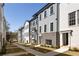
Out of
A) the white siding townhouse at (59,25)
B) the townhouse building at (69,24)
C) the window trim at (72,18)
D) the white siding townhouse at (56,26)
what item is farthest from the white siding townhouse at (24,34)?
the window trim at (72,18)

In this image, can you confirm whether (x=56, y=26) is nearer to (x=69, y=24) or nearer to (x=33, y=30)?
(x=69, y=24)

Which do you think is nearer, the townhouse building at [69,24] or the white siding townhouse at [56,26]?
the townhouse building at [69,24]

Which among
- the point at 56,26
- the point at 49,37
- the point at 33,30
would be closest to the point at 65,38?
the point at 56,26

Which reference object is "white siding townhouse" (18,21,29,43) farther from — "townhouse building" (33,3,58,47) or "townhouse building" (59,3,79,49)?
"townhouse building" (59,3,79,49)

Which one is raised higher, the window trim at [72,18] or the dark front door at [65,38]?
the window trim at [72,18]

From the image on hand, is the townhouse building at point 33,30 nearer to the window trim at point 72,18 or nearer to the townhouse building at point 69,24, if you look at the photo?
the townhouse building at point 69,24

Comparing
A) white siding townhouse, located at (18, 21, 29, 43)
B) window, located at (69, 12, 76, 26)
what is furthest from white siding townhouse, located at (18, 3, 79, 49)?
white siding townhouse, located at (18, 21, 29, 43)

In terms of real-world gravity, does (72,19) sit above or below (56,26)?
above

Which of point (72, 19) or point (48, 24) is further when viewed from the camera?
point (48, 24)

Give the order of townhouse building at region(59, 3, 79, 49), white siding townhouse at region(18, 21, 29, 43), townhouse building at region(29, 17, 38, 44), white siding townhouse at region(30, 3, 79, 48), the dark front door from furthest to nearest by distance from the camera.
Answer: white siding townhouse at region(18, 21, 29, 43) → townhouse building at region(29, 17, 38, 44) → the dark front door → white siding townhouse at region(30, 3, 79, 48) → townhouse building at region(59, 3, 79, 49)

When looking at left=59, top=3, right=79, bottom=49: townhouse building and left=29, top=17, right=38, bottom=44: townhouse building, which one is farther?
left=29, top=17, right=38, bottom=44: townhouse building

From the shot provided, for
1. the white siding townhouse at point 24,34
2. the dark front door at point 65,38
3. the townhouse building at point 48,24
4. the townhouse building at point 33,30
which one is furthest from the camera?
the white siding townhouse at point 24,34

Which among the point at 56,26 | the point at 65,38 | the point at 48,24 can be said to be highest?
the point at 48,24

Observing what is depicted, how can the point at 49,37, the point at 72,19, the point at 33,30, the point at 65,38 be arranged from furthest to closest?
the point at 33,30 < the point at 49,37 < the point at 65,38 < the point at 72,19
